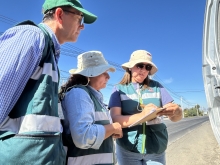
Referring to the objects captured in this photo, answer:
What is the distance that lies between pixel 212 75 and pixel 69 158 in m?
1.31

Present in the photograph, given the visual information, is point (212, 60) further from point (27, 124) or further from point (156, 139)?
point (27, 124)

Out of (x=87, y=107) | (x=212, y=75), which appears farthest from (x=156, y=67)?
(x=87, y=107)

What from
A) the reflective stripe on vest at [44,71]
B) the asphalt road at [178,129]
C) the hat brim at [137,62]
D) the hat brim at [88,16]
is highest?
the hat brim at [88,16]

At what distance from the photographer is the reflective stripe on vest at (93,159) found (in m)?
1.54

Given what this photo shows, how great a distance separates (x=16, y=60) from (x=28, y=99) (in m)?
0.21

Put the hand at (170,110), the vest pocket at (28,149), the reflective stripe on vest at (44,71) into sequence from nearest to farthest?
the vest pocket at (28,149), the reflective stripe on vest at (44,71), the hand at (170,110)

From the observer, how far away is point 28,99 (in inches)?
43.9

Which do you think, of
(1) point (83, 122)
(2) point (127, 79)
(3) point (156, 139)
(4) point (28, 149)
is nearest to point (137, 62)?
(2) point (127, 79)

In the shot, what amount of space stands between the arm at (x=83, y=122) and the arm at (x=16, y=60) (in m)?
0.51

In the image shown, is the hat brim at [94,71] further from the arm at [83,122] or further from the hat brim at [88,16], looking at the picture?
the hat brim at [88,16]

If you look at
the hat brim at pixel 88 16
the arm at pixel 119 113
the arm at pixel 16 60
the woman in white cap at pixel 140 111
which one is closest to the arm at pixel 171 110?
the woman in white cap at pixel 140 111

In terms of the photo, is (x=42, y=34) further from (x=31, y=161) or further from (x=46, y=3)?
(x=31, y=161)

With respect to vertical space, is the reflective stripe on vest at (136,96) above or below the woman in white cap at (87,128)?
above

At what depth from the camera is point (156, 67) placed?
2477 mm
